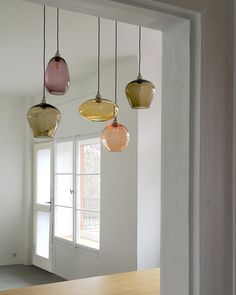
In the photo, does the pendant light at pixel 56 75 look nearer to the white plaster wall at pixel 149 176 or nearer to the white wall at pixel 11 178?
the white plaster wall at pixel 149 176

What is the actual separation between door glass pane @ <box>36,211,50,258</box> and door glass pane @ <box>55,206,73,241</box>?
Result: 1.08 ft

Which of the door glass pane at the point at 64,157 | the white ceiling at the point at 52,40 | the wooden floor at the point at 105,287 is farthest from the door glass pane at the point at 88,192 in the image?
the wooden floor at the point at 105,287

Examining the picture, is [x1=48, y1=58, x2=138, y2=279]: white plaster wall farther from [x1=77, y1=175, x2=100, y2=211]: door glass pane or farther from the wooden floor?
the wooden floor

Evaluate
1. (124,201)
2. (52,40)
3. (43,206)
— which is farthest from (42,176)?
(52,40)

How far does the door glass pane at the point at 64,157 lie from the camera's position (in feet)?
18.0

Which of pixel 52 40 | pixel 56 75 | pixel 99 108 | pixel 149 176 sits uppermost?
pixel 52 40

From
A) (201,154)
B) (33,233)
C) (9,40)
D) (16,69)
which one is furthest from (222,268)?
(33,233)

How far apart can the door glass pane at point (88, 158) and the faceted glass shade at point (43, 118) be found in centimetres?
272

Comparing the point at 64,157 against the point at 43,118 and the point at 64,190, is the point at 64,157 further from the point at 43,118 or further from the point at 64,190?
the point at 43,118

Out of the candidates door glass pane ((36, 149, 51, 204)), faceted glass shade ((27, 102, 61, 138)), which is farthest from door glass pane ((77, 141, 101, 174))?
faceted glass shade ((27, 102, 61, 138))

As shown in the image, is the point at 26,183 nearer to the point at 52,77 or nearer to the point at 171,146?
the point at 52,77

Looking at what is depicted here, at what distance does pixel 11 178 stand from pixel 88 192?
1.91 metres

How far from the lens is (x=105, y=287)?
2.26 metres

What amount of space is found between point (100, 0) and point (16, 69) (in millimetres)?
4103
